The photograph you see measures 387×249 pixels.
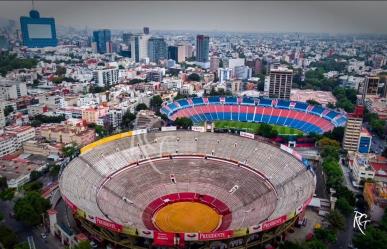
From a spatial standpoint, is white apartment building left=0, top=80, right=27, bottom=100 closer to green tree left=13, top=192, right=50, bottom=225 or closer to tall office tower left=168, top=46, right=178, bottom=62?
green tree left=13, top=192, right=50, bottom=225

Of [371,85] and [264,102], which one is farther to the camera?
[371,85]

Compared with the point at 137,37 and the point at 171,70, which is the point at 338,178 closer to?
the point at 171,70

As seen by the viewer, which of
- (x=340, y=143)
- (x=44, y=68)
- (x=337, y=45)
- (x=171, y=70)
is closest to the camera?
(x=340, y=143)

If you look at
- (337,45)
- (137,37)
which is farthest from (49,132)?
(337,45)

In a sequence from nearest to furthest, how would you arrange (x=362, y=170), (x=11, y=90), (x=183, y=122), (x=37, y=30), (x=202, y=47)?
(x=362, y=170) → (x=183, y=122) → (x=11, y=90) → (x=202, y=47) → (x=37, y=30)

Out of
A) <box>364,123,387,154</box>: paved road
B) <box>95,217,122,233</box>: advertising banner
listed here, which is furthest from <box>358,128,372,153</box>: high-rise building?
<box>95,217,122,233</box>: advertising banner

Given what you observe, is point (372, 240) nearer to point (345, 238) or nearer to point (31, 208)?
point (345, 238)

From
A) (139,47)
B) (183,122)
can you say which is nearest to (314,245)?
(183,122)
